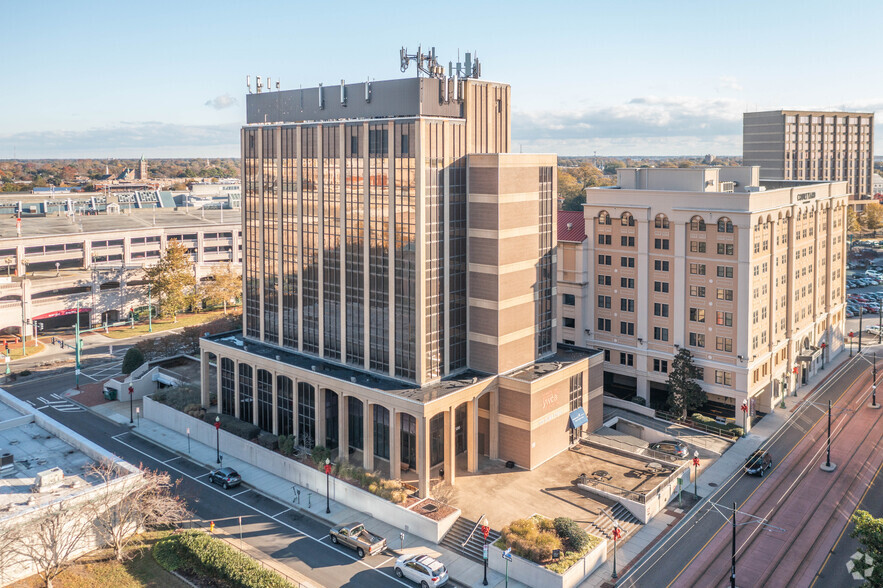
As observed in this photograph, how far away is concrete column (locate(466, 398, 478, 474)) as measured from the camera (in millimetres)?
63719

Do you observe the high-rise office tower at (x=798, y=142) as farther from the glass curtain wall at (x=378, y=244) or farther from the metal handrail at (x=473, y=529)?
the metal handrail at (x=473, y=529)

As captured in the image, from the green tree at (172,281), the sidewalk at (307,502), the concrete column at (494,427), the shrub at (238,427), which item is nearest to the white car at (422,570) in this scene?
the sidewalk at (307,502)

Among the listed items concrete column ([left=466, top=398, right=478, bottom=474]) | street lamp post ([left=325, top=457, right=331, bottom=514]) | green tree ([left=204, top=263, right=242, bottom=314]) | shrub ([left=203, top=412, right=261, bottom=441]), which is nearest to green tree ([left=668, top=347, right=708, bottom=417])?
concrete column ([left=466, top=398, right=478, bottom=474])

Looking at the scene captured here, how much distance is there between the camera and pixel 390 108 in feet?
211

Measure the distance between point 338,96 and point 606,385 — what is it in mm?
44450

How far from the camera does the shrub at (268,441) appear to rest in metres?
68.8

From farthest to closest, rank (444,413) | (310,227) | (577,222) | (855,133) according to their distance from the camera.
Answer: (855,133) → (577,222) → (310,227) → (444,413)

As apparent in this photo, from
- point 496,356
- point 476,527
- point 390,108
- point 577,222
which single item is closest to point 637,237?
point 577,222

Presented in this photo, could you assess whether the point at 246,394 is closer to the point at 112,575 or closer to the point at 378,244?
the point at 378,244

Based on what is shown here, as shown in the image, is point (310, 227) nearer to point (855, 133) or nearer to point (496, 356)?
point (496, 356)

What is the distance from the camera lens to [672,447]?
70500 millimetres

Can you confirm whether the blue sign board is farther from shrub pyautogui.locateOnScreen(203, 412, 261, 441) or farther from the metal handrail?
shrub pyautogui.locateOnScreen(203, 412, 261, 441)

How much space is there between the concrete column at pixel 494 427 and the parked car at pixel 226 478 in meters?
22.4

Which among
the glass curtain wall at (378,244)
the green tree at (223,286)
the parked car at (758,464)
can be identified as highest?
the glass curtain wall at (378,244)
